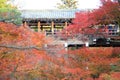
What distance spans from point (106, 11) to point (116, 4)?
0.57m

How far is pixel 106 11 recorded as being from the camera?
54.2 feet

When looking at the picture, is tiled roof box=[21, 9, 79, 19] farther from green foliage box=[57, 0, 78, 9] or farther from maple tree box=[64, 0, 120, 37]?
green foliage box=[57, 0, 78, 9]

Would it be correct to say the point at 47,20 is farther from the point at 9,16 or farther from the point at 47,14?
the point at 9,16

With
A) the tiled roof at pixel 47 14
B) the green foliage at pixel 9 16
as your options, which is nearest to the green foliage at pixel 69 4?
the tiled roof at pixel 47 14

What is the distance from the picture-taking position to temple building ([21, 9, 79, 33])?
2703 cm

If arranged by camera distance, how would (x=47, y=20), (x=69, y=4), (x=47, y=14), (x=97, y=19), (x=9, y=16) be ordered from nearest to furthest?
1. (x=97, y=19)
2. (x=9, y=16)
3. (x=47, y=20)
4. (x=47, y=14)
5. (x=69, y=4)

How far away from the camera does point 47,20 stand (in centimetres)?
2722

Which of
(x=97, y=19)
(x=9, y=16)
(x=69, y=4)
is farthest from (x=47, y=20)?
(x=69, y=4)

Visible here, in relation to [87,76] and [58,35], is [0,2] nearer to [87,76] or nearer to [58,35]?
[58,35]

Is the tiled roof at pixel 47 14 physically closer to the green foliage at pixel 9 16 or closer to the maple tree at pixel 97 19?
the green foliage at pixel 9 16

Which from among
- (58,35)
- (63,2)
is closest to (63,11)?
(58,35)

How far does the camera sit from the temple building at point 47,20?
27.0 meters

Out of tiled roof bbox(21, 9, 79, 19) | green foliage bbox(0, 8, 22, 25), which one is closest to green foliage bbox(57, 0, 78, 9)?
tiled roof bbox(21, 9, 79, 19)

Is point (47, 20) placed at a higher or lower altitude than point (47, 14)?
lower
